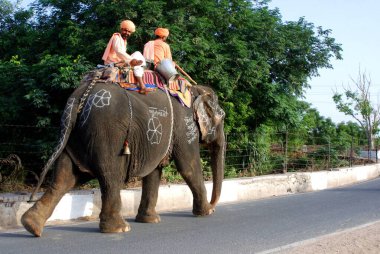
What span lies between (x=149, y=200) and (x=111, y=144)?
68.7 inches

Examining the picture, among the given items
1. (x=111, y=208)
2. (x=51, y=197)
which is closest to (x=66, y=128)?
(x=51, y=197)

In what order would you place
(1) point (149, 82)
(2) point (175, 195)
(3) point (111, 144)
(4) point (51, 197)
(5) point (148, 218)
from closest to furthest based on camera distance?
1. (4) point (51, 197)
2. (3) point (111, 144)
3. (1) point (149, 82)
4. (5) point (148, 218)
5. (2) point (175, 195)

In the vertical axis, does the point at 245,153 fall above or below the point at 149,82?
below

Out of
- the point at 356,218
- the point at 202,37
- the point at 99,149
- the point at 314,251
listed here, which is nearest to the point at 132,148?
the point at 99,149

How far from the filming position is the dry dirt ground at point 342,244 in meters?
6.24

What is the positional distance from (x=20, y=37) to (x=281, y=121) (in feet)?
29.4

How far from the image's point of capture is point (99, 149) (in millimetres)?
7090

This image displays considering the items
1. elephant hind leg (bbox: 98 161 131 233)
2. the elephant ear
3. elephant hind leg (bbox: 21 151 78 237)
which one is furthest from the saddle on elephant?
elephant hind leg (bbox: 21 151 78 237)

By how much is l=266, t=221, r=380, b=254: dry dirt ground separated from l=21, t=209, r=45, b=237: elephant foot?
307cm

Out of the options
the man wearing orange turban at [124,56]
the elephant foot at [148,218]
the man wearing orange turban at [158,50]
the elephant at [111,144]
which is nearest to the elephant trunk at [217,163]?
the elephant at [111,144]

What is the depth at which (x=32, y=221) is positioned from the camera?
6734 millimetres

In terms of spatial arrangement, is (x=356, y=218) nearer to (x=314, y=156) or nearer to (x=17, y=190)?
(x=17, y=190)

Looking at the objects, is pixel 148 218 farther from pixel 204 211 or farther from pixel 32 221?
pixel 32 221

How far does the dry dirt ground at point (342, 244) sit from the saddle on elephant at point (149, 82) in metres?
3.18
